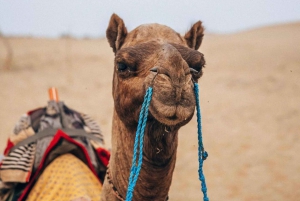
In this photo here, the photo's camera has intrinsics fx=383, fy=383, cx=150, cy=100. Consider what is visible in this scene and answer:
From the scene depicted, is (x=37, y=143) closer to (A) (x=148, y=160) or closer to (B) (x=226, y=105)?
(A) (x=148, y=160)

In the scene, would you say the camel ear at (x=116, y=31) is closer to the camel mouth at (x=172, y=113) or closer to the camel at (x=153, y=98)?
the camel at (x=153, y=98)

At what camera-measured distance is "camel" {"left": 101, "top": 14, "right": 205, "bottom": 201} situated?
1.43 meters

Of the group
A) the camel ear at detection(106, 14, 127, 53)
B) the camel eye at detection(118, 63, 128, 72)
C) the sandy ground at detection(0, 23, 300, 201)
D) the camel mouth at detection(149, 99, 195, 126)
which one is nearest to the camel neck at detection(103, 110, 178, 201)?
the camel mouth at detection(149, 99, 195, 126)

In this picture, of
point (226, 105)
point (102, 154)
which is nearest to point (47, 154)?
point (102, 154)

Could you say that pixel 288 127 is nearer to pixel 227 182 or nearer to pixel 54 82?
pixel 227 182

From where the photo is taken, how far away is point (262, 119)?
29.7 ft

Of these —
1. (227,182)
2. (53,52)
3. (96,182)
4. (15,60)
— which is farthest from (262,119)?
(53,52)

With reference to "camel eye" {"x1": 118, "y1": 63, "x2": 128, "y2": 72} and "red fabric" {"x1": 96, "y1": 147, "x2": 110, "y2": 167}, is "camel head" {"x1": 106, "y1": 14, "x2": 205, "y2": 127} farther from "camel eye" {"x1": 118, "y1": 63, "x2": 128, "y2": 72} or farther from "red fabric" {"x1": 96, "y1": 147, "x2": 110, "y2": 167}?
"red fabric" {"x1": 96, "y1": 147, "x2": 110, "y2": 167}

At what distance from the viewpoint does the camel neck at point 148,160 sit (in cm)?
162

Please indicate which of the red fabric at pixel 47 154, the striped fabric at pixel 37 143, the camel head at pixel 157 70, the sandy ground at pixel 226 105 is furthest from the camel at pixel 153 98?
the sandy ground at pixel 226 105

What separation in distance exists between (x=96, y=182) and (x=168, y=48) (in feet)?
5.01

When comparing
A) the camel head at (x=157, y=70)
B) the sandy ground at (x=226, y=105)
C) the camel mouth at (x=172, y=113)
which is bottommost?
the sandy ground at (x=226, y=105)

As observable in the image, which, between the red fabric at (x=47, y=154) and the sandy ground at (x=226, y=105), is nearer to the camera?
the red fabric at (x=47, y=154)

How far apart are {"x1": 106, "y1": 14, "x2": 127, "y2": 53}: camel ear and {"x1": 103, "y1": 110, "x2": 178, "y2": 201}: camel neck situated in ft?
1.37
